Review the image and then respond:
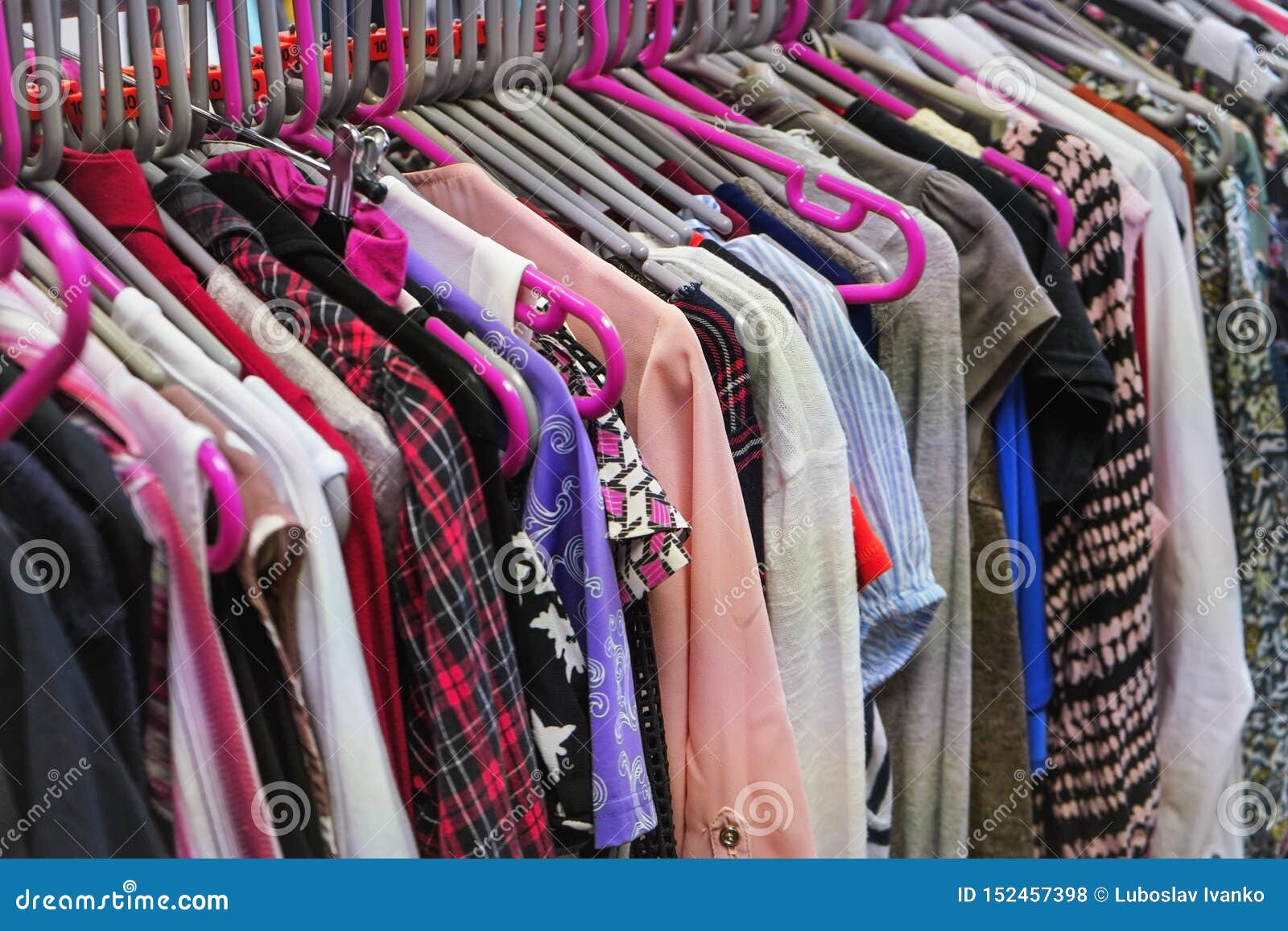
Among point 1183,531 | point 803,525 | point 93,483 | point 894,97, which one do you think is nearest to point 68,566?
point 93,483

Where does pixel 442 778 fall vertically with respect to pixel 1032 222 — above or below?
below

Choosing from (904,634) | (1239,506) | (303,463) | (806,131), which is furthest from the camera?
(1239,506)

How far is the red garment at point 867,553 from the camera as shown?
1041mm

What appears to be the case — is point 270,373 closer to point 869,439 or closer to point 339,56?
point 339,56

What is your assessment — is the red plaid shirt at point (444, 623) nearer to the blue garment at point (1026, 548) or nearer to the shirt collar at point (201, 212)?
A: the shirt collar at point (201, 212)

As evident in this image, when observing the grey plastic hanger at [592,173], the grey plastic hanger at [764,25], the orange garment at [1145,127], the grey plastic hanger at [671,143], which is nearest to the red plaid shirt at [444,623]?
the grey plastic hanger at [592,173]

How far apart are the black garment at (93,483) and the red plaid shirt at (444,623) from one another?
6.7 inches

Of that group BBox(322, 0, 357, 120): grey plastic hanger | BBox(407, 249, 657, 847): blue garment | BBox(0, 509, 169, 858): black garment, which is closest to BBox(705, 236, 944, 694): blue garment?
BBox(407, 249, 657, 847): blue garment

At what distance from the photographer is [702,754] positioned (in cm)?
102

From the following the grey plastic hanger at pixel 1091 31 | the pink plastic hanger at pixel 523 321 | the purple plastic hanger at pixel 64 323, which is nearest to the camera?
the purple plastic hanger at pixel 64 323
